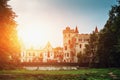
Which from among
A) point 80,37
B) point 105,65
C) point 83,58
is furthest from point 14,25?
point 80,37

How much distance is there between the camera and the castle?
Result: 135 metres

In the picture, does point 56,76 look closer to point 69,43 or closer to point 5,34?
point 5,34

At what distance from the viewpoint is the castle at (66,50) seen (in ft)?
442

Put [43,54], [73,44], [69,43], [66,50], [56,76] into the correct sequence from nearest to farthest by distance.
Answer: [56,76]
[73,44]
[66,50]
[69,43]
[43,54]

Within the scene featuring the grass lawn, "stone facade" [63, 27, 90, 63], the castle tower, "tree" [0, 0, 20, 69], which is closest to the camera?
the grass lawn

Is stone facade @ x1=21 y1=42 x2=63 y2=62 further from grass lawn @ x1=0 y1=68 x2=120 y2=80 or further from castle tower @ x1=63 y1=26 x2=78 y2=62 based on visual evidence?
grass lawn @ x1=0 y1=68 x2=120 y2=80

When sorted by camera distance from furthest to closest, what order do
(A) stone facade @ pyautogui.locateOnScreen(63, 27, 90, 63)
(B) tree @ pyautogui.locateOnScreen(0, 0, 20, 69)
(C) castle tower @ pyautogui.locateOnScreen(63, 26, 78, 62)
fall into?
(C) castle tower @ pyautogui.locateOnScreen(63, 26, 78, 62), (A) stone facade @ pyautogui.locateOnScreen(63, 27, 90, 63), (B) tree @ pyautogui.locateOnScreen(0, 0, 20, 69)

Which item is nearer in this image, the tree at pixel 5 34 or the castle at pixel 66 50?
the tree at pixel 5 34

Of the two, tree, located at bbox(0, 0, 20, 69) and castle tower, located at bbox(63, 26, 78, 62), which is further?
castle tower, located at bbox(63, 26, 78, 62)

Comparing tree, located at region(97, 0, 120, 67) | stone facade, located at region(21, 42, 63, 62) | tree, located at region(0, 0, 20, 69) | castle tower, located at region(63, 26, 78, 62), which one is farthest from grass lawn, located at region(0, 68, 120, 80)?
stone facade, located at region(21, 42, 63, 62)

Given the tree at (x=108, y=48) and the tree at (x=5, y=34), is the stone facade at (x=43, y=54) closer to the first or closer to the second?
the tree at (x=108, y=48)

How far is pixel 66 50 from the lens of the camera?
460 ft

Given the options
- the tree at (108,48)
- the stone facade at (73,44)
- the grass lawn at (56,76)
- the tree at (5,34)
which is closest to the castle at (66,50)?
the stone facade at (73,44)

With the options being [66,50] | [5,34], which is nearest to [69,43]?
[66,50]
